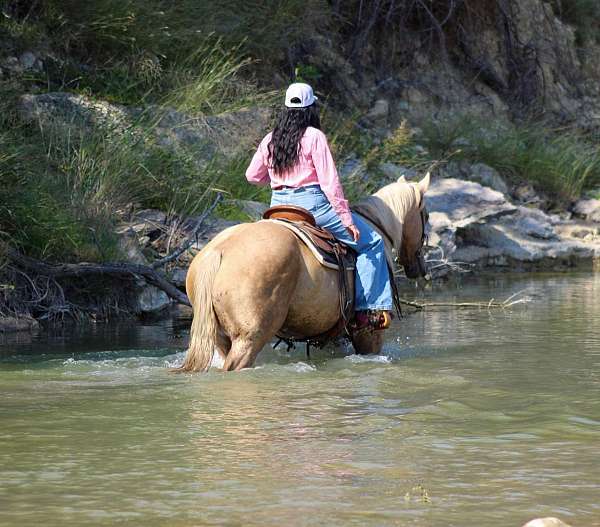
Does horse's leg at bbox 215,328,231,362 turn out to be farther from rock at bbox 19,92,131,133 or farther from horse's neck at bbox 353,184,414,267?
rock at bbox 19,92,131,133

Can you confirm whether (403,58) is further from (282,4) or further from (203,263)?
(203,263)

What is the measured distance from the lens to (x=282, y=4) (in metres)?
16.6

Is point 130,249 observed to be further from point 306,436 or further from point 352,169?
point 306,436

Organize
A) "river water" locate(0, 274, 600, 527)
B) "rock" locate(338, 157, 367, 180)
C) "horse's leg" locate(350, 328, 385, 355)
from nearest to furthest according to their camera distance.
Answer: "river water" locate(0, 274, 600, 527)
"horse's leg" locate(350, 328, 385, 355)
"rock" locate(338, 157, 367, 180)

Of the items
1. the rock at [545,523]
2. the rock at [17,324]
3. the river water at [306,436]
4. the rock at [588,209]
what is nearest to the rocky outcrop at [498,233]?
the rock at [588,209]

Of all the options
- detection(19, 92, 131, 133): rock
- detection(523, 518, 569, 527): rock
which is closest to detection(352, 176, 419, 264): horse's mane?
detection(19, 92, 131, 133): rock

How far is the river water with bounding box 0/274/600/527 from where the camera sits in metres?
4.43

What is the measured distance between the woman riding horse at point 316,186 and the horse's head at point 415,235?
0.96 m

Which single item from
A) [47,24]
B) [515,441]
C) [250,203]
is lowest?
[515,441]

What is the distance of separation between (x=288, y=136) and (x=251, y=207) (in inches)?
178

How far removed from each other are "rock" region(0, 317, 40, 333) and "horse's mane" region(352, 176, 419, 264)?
10.0ft

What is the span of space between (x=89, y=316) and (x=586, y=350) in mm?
4352

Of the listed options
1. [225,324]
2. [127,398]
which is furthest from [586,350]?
[127,398]

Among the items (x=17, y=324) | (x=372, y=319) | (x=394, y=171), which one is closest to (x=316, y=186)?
(x=372, y=319)
